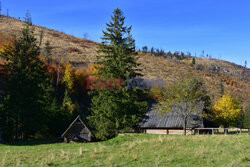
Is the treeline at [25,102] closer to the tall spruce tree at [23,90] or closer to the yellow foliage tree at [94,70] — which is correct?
the tall spruce tree at [23,90]

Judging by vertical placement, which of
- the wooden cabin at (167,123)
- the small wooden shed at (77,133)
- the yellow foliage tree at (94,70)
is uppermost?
the yellow foliage tree at (94,70)

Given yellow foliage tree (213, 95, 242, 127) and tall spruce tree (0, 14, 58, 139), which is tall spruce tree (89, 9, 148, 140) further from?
yellow foliage tree (213, 95, 242, 127)

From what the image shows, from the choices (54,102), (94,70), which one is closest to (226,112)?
(54,102)

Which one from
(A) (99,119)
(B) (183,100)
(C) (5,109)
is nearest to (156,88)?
(B) (183,100)

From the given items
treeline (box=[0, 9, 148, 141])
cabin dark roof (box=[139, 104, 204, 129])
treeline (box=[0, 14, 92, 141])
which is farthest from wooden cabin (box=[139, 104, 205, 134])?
treeline (box=[0, 14, 92, 141])

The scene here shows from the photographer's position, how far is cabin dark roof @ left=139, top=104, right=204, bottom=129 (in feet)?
110

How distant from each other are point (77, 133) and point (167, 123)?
50.3 feet

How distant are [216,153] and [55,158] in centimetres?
1020

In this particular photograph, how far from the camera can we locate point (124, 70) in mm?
32594

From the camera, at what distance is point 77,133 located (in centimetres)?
3734

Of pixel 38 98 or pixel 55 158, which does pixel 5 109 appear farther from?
pixel 55 158

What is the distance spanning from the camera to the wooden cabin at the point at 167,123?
33406 millimetres

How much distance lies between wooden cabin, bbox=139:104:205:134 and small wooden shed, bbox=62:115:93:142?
9312mm

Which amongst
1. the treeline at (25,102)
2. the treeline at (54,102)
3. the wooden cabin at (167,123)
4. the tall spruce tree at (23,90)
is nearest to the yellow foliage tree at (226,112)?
the wooden cabin at (167,123)
